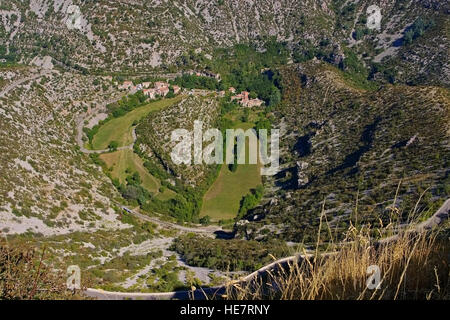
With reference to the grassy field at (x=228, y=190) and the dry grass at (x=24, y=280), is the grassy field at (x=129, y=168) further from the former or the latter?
the dry grass at (x=24, y=280)

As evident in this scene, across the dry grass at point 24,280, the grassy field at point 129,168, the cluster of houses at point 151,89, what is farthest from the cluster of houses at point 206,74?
the dry grass at point 24,280

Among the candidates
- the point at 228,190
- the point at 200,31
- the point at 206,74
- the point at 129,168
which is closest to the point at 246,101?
the point at 206,74

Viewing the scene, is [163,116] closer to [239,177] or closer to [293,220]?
[239,177]

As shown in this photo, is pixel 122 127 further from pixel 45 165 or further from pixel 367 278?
pixel 367 278

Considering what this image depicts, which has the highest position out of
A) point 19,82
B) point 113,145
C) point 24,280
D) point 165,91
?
point 165,91

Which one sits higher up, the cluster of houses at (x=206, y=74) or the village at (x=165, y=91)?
the cluster of houses at (x=206, y=74)
